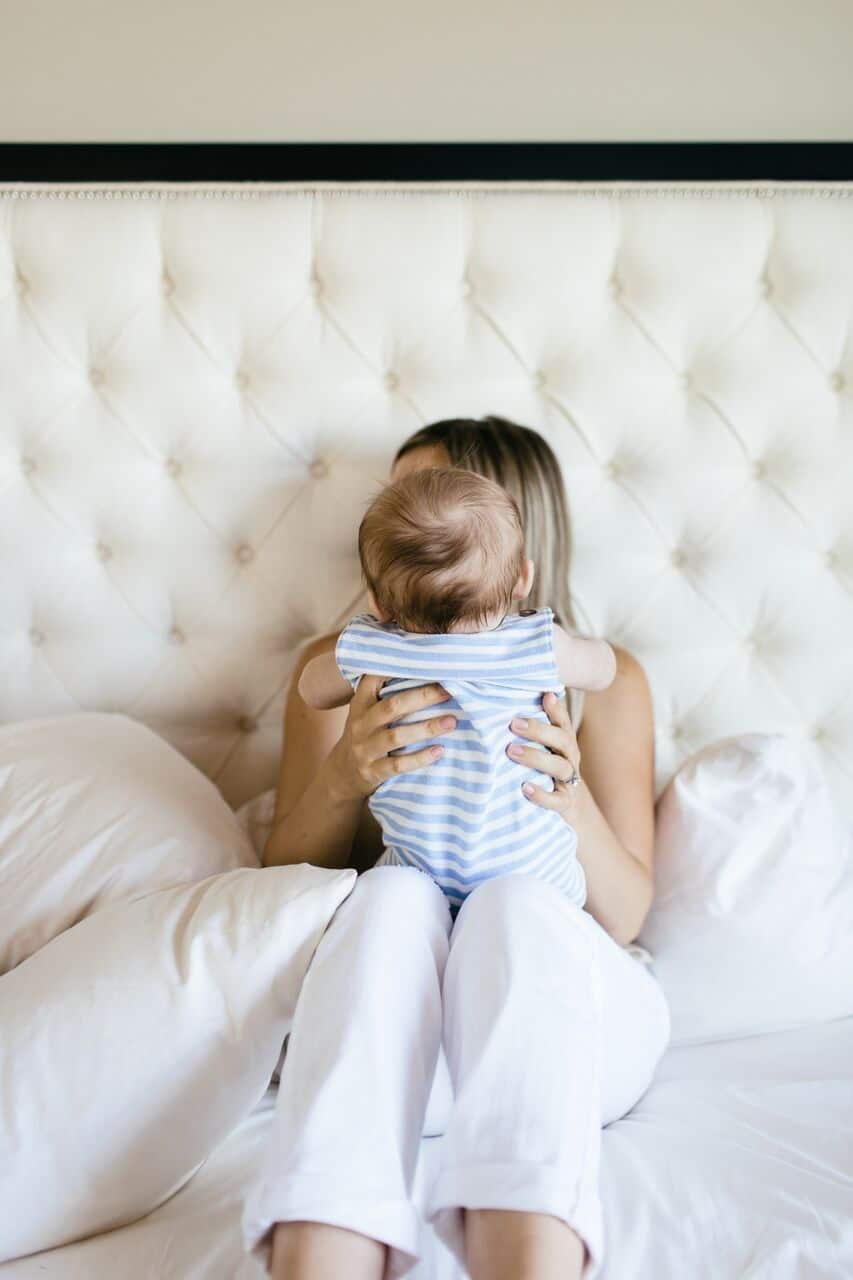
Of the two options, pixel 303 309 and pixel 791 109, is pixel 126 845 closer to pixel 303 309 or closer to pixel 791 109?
pixel 303 309

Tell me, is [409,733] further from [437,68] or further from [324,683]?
[437,68]

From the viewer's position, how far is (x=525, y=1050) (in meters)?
0.86

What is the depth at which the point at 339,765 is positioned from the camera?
1.22 metres

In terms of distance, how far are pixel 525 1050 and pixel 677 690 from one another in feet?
2.75

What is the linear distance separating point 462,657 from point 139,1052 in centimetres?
49

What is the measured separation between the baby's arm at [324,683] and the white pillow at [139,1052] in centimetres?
25

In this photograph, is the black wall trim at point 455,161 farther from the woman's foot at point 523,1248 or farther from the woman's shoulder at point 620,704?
the woman's foot at point 523,1248

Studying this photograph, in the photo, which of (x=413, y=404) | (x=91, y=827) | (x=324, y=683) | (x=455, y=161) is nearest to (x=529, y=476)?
(x=413, y=404)

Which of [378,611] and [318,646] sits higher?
[378,611]

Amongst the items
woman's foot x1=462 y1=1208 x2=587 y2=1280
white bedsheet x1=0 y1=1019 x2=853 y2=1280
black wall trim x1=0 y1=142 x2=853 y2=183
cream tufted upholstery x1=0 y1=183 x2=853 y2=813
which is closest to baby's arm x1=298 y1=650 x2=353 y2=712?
cream tufted upholstery x1=0 y1=183 x2=853 y2=813

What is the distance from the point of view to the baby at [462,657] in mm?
1033

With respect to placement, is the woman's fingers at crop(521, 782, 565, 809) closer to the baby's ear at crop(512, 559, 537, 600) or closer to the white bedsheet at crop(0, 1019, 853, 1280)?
the baby's ear at crop(512, 559, 537, 600)

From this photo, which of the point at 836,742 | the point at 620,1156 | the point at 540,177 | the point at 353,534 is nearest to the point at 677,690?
the point at 836,742

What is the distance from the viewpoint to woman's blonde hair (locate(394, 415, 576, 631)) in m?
1.34
